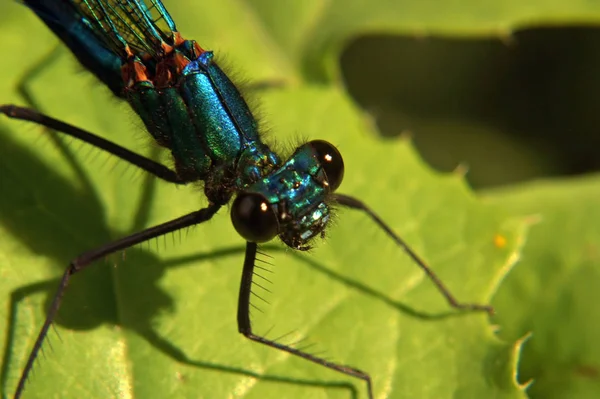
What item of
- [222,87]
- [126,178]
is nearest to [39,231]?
[126,178]

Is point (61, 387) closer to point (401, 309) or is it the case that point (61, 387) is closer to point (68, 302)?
point (68, 302)

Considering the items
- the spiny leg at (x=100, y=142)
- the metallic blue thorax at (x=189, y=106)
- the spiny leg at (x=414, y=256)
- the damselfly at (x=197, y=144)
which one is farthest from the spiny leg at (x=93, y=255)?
the spiny leg at (x=414, y=256)

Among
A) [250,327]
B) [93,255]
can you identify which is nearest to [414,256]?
[250,327]

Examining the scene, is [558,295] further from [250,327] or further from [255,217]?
[255,217]

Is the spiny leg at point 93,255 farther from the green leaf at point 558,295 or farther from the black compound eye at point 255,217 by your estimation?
the green leaf at point 558,295

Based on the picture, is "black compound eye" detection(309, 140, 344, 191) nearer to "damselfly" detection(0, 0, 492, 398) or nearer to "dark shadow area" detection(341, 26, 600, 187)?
"damselfly" detection(0, 0, 492, 398)
